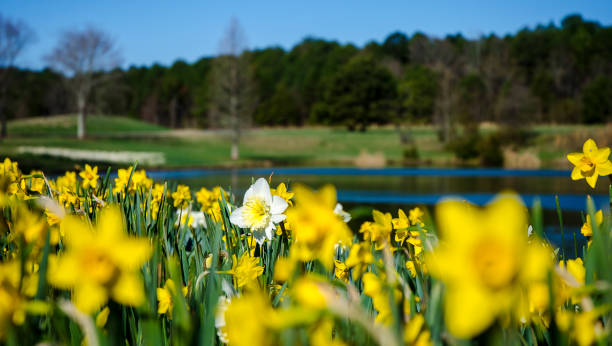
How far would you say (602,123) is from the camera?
1444 inches

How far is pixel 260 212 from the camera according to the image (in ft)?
4.06

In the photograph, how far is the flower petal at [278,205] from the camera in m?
1.19

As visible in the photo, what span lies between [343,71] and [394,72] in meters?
6.84

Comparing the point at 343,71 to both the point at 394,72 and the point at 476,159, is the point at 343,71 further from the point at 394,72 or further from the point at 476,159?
the point at 476,159

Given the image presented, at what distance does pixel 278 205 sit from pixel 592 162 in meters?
0.82

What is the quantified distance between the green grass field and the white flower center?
19.0 metres

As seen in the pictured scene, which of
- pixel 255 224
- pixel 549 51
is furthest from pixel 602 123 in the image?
pixel 255 224

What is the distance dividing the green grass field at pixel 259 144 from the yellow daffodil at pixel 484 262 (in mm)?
19906

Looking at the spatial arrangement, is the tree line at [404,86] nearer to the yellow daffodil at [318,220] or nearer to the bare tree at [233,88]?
the bare tree at [233,88]

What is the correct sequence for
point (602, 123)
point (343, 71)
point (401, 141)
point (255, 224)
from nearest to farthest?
point (255, 224)
point (401, 141)
point (602, 123)
point (343, 71)

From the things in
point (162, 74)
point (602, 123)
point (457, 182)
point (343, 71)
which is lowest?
point (457, 182)

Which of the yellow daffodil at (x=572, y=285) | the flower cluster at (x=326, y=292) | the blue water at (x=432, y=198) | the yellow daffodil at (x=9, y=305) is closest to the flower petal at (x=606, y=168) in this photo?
the flower cluster at (x=326, y=292)

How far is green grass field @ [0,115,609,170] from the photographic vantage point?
74.8ft

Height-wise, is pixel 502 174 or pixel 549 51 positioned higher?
pixel 549 51
